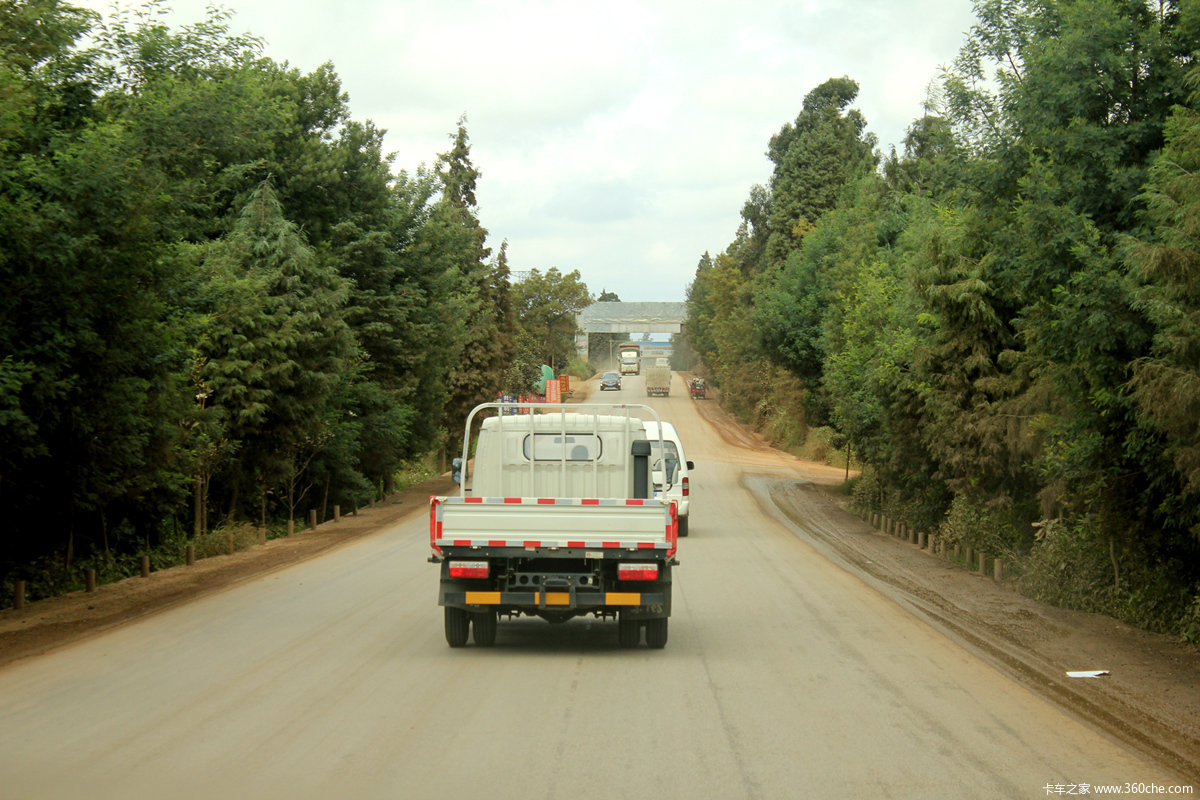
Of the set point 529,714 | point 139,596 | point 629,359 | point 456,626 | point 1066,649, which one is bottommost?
point 139,596

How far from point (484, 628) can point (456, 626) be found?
1.00 ft

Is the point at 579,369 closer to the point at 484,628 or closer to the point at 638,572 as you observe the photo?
the point at 484,628

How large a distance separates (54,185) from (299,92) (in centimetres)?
2450

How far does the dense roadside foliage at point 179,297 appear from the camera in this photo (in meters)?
12.7

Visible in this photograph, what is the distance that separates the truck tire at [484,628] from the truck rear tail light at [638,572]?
1.50 metres

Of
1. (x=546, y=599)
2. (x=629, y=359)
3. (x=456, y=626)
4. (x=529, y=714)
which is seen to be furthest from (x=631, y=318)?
(x=529, y=714)

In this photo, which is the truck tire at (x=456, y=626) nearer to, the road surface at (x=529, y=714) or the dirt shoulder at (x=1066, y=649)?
the road surface at (x=529, y=714)

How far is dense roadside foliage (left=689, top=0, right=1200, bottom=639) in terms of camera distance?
11133 mm

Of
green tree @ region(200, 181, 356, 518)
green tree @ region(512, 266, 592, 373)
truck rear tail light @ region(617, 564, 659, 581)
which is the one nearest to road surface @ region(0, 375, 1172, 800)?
truck rear tail light @ region(617, 564, 659, 581)

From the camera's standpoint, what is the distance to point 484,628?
458 inches

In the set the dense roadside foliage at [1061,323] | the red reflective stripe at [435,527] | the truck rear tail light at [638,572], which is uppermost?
the dense roadside foliage at [1061,323]

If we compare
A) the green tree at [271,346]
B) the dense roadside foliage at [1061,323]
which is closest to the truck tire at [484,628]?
the dense roadside foliage at [1061,323]

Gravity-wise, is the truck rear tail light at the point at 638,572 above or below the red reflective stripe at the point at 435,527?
below

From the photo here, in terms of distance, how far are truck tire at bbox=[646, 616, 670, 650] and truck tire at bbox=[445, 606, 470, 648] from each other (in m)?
1.90
